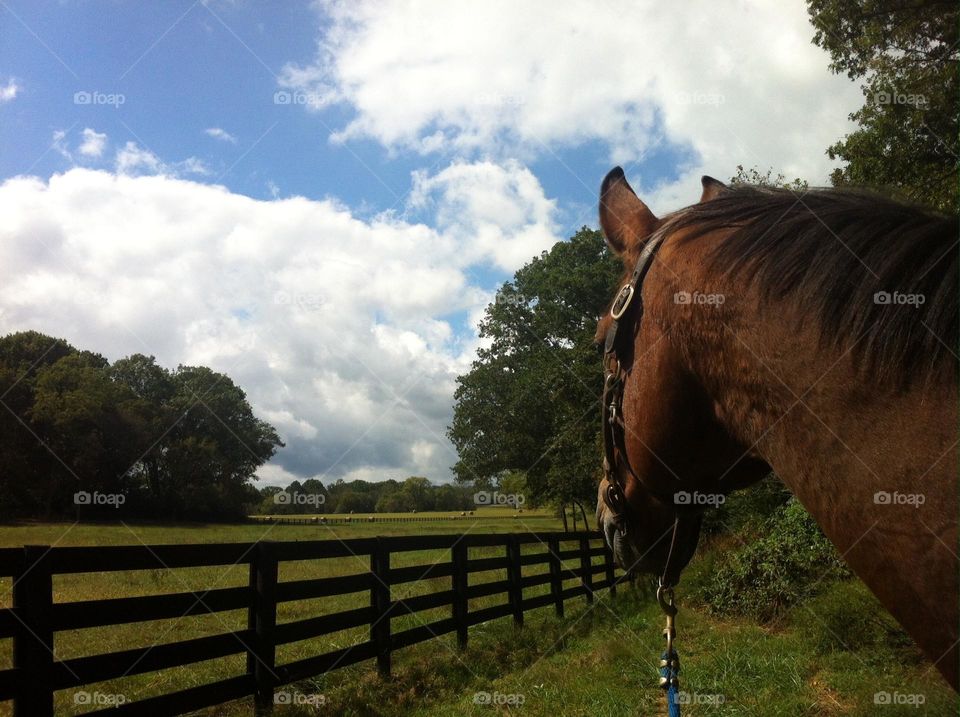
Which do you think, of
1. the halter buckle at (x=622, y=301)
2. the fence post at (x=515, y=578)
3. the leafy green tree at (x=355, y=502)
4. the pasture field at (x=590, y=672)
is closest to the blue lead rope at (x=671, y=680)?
the halter buckle at (x=622, y=301)

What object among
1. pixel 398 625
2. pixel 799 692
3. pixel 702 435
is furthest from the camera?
pixel 398 625

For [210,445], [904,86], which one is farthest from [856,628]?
[210,445]

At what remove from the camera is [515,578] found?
31.5ft

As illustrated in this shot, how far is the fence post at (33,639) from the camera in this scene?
346 centimetres

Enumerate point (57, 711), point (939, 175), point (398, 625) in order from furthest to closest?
point (939, 175)
point (398, 625)
point (57, 711)

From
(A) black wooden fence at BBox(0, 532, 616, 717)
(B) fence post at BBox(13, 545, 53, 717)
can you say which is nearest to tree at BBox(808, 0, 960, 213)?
(A) black wooden fence at BBox(0, 532, 616, 717)

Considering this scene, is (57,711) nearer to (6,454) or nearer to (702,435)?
(702,435)

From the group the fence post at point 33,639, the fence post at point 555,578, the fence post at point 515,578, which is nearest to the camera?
the fence post at point 33,639

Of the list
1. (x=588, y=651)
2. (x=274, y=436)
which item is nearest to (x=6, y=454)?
(x=274, y=436)

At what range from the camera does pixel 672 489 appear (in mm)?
1454

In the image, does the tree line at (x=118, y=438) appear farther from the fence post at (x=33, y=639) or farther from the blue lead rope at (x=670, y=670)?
the blue lead rope at (x=670, y=670)

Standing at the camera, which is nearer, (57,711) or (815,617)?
(57,711)

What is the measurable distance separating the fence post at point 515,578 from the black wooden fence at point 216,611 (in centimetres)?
20

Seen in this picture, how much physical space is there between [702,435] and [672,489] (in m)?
0.23
